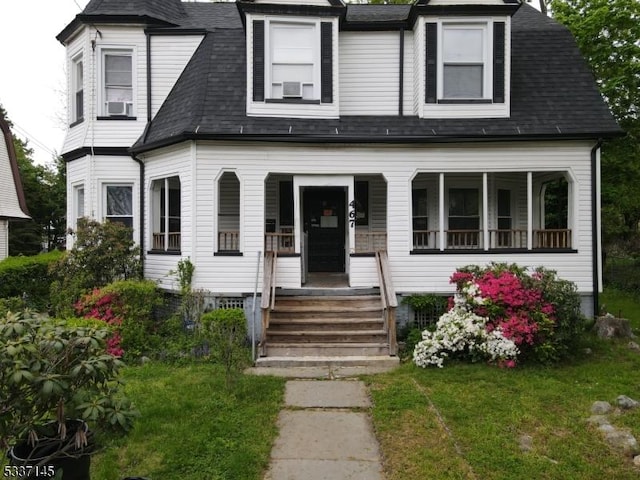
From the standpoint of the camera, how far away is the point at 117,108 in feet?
37.9

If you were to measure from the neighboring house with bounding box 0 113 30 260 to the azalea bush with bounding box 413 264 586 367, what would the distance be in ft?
64.0

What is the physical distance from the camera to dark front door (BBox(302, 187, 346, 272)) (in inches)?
463

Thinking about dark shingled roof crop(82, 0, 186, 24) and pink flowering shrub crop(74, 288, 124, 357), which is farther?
dark shingled roof crop(82, 0, 186, 24)

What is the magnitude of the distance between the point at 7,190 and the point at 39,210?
13.6 m

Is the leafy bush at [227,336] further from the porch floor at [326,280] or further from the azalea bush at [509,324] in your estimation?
the azalea bush at [509,324]

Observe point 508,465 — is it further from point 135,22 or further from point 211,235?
point 135,22

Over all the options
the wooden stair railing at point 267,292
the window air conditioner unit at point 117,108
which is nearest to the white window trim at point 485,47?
the wooden stair railing at point 267,292

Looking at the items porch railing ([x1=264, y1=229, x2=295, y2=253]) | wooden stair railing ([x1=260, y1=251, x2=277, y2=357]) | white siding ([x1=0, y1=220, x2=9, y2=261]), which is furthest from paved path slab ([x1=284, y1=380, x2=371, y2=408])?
white siding ([x1=0, y1=220, x2=9, y2=261])

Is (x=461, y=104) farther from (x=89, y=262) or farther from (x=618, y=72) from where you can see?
(x=89, y=262)

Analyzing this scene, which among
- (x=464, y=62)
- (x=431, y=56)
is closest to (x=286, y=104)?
(x=431, y=56)

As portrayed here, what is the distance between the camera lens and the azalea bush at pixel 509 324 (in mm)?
7840

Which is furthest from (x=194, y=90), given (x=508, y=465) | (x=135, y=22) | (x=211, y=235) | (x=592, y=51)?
(x=592, y=51)

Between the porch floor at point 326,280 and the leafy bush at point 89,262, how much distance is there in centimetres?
404

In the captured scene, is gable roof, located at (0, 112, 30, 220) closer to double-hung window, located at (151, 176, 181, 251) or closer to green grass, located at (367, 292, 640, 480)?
double-hung window, located at (151, 176, 181, 251)
